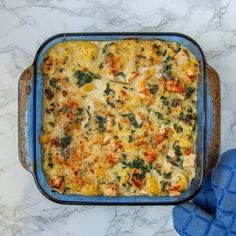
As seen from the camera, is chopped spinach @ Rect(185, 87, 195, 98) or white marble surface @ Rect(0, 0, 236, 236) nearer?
chopped spinach @ Rect(185, 87, 195, 98)

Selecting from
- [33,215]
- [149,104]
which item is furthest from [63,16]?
[33,215]

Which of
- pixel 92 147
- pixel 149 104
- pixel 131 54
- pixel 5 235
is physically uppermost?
pixel 131 54

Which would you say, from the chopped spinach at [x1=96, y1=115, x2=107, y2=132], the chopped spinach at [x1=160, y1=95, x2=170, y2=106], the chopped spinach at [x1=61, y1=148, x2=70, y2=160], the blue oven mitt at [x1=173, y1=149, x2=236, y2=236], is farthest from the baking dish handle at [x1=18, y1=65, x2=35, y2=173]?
the blue oven mitt at [x1=173, y1=149, x2=236, y2=236]

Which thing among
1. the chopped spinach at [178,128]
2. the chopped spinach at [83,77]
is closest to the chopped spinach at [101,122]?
the chopped spinach at [83,77]

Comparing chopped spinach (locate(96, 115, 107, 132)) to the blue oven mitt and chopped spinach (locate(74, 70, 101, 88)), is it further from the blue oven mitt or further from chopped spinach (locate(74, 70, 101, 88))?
the blue oven mitt

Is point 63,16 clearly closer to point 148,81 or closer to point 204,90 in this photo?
point 148,81

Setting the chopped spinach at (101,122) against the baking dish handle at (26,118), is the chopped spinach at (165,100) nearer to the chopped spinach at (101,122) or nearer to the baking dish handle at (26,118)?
the chopped spinach at (101,122)

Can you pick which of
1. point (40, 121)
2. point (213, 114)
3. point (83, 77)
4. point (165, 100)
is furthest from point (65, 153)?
point (213, 114)
